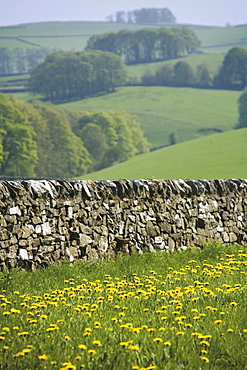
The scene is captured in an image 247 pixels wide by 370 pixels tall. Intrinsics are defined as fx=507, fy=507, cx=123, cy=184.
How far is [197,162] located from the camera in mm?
55219

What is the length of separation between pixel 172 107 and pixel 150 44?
7409 cm

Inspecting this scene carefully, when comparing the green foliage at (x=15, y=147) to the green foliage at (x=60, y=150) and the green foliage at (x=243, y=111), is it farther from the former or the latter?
the green foliage at (x=243, y=111)

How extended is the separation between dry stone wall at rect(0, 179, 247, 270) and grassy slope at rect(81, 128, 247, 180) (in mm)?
32816

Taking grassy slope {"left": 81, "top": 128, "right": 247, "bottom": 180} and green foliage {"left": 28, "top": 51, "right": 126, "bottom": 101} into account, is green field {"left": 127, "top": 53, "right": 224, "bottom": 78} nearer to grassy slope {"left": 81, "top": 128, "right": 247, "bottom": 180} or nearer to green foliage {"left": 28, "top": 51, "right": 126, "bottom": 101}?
green foliage {"left": 28, "top": 51, "right": 126, "bottom": 101}

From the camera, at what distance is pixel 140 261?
878 centimetres

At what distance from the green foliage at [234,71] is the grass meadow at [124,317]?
130844 millimetres

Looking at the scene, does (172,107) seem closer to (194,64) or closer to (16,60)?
(194,64)

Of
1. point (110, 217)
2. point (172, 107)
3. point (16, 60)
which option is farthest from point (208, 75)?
point (110, 217)

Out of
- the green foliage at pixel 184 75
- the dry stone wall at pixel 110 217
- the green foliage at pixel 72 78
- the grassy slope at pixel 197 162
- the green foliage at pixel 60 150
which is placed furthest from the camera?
A: the green foliage at pixel 72 78

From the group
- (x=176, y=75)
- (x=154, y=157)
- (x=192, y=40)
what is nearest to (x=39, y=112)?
(x=154, y=157)

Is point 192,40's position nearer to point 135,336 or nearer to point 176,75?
point 176,75

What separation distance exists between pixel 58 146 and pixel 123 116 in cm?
2392

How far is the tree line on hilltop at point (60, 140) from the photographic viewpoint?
71875mm

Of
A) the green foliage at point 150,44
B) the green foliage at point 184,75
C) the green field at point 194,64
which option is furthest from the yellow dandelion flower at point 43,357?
the green foliage at point 150,44
